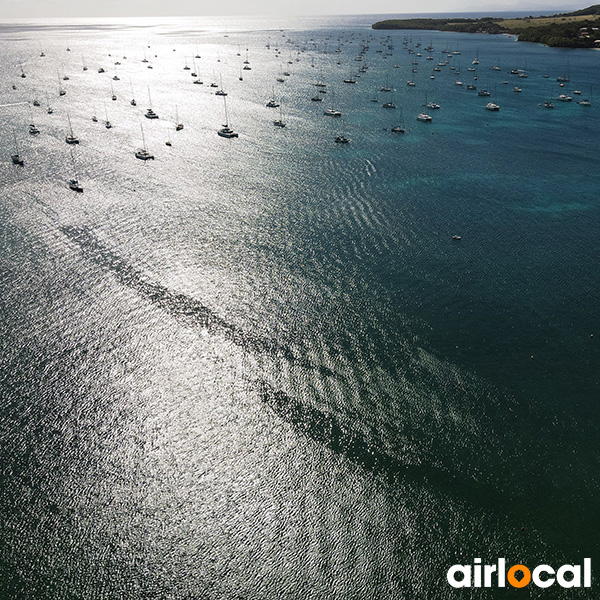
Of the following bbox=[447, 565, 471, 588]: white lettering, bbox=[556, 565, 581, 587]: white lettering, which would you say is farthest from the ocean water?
bbox=[556, 565, 581, 587]: white lettering

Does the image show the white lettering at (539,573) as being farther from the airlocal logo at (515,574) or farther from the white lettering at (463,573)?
the white lettering at (463,573)

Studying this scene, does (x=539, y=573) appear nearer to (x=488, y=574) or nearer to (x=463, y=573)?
(x=488, y=574)

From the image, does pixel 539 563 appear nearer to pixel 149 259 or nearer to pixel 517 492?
pixel 517 492

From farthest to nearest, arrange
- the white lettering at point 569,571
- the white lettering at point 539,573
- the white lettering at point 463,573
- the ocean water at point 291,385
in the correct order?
1. the ocean water at point 291,385
2. the white lettering at point 539,573
3. the white lettering at point 569,571
4. the white lettering at point 463,573

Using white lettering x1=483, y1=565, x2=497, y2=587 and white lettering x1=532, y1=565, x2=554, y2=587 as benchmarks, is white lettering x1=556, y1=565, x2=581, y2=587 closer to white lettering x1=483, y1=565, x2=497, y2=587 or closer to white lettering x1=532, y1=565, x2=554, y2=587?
white lettering x1=532, y1=565, x2=554, y2=587

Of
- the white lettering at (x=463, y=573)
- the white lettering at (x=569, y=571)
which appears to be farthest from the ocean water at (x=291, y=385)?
the white lettering at (x=569, y=571)

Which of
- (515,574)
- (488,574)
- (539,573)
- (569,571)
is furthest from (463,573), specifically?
(569,571)
